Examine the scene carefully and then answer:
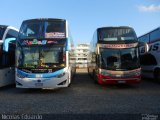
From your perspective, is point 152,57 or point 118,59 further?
point 152,57

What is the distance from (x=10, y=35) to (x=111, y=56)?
19.0 ft

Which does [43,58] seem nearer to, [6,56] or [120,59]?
[6,56]

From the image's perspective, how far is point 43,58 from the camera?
639 inches

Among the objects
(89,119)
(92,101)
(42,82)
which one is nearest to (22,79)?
(42,82)

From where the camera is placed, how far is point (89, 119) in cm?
917

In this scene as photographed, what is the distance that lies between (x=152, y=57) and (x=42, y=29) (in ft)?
28.0

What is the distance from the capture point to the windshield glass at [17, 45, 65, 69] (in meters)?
16.2

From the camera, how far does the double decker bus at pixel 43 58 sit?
52.5 feet

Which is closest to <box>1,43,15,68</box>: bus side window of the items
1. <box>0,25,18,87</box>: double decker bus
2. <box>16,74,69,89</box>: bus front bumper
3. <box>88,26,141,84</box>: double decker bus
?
<box>0,25,18,87</box>: double decker bus

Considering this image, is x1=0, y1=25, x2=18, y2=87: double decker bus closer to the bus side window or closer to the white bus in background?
the bus side window

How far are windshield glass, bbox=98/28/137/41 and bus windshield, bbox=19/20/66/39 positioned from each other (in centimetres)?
265

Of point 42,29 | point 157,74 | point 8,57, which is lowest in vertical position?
point 157,74

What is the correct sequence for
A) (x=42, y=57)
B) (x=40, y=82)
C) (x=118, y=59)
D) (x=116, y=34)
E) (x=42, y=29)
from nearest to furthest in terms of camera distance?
(x=40, y=82), (x=42, y=57), (x=42, y=29), (x=118, y=59), (x=116, y=34)

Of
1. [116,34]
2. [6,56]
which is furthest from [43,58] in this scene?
[116,34]
